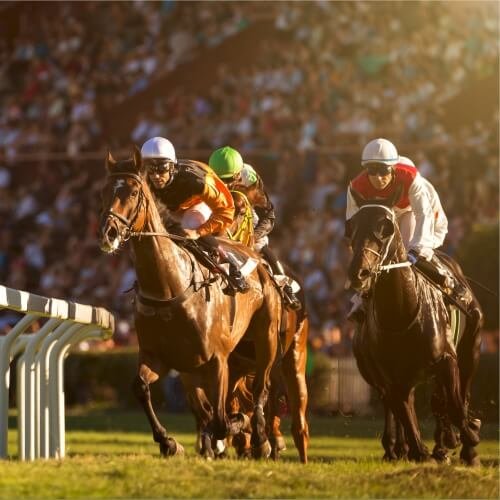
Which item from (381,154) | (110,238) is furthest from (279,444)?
(110,238)

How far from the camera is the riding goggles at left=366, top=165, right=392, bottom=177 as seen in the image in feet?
28.4

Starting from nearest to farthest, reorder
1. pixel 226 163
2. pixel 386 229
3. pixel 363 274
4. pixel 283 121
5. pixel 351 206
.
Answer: pixel 363 274 < pixel 386 229 < pixel 351 206 < pixel 226 163 < pixel 283 121

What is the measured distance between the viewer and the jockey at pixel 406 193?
8664mm

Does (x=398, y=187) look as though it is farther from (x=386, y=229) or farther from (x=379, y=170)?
(x=386, y=229)

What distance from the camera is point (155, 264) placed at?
7.89 meters

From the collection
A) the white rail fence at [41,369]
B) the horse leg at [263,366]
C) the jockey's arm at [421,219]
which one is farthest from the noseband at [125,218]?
the jockey's arm at [421,219]

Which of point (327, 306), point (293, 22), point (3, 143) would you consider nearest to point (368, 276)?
point (327, 306)

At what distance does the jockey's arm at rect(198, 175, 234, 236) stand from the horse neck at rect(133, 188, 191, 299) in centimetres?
63

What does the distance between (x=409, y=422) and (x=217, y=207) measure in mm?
1669

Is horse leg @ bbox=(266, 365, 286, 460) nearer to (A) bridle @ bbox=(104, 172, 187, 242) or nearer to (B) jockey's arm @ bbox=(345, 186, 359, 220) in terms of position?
(B) jockey's arm @ bbox=(345, 186, 359, 220)

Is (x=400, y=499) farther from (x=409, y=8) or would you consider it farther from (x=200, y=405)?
(x=409, y=8)

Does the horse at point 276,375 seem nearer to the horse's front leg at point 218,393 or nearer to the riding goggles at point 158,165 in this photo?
the horse's front leg at point 218,393

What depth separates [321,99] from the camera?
19.2 m

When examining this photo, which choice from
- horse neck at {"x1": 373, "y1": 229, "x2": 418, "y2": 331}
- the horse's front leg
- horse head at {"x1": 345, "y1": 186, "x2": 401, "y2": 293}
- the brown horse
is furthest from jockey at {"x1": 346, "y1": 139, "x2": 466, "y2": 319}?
the horse's front leg
